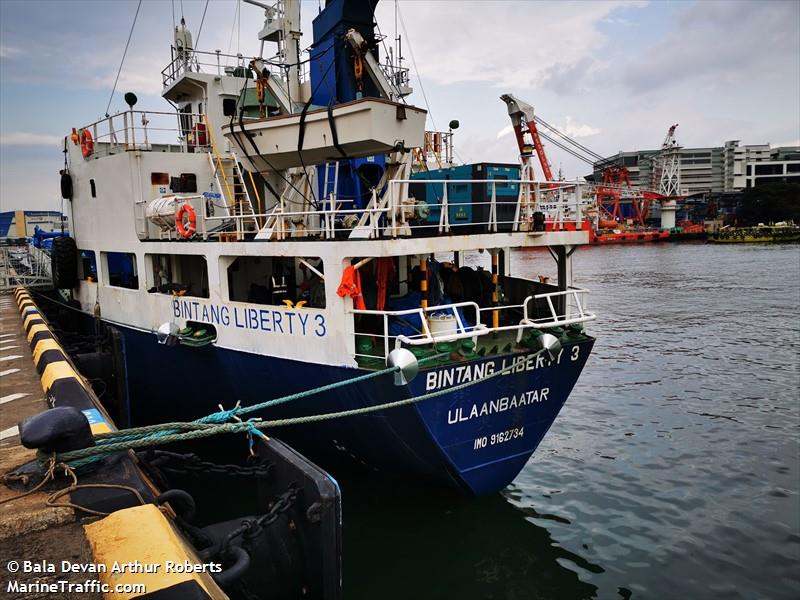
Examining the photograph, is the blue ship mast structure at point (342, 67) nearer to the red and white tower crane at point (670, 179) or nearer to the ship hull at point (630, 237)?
the ship hull at point (630, 237)

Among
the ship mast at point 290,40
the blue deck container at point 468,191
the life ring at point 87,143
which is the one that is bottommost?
the blue deck container at point 468,191

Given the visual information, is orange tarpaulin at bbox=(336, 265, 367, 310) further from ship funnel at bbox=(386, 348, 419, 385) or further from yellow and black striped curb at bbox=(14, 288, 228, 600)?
yellow and black striped curb at bbox=(14, 288, 228, 600)

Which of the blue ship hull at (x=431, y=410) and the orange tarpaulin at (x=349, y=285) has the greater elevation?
the orange tarpaulin at (x=349, y=285)

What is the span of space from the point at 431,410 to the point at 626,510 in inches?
146

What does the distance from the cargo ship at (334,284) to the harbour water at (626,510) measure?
0.85 metres

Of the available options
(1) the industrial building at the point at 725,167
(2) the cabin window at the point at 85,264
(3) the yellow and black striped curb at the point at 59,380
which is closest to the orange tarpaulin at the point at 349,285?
(3) the yellow and black striped curb at the point at 59,380

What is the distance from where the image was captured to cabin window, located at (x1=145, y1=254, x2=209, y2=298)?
451 inches

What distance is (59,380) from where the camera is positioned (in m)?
6.71

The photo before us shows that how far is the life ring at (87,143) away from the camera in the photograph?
42.5 ft

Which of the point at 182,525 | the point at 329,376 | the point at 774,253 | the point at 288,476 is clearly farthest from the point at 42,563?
the point at 774,253

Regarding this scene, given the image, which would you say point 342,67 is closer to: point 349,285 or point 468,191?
point 349,285

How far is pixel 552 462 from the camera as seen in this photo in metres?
10.2

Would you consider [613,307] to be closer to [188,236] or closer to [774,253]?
[188,236]

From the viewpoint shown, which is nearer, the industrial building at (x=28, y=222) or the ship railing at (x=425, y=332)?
the ship railing at (x=425, y=332)
